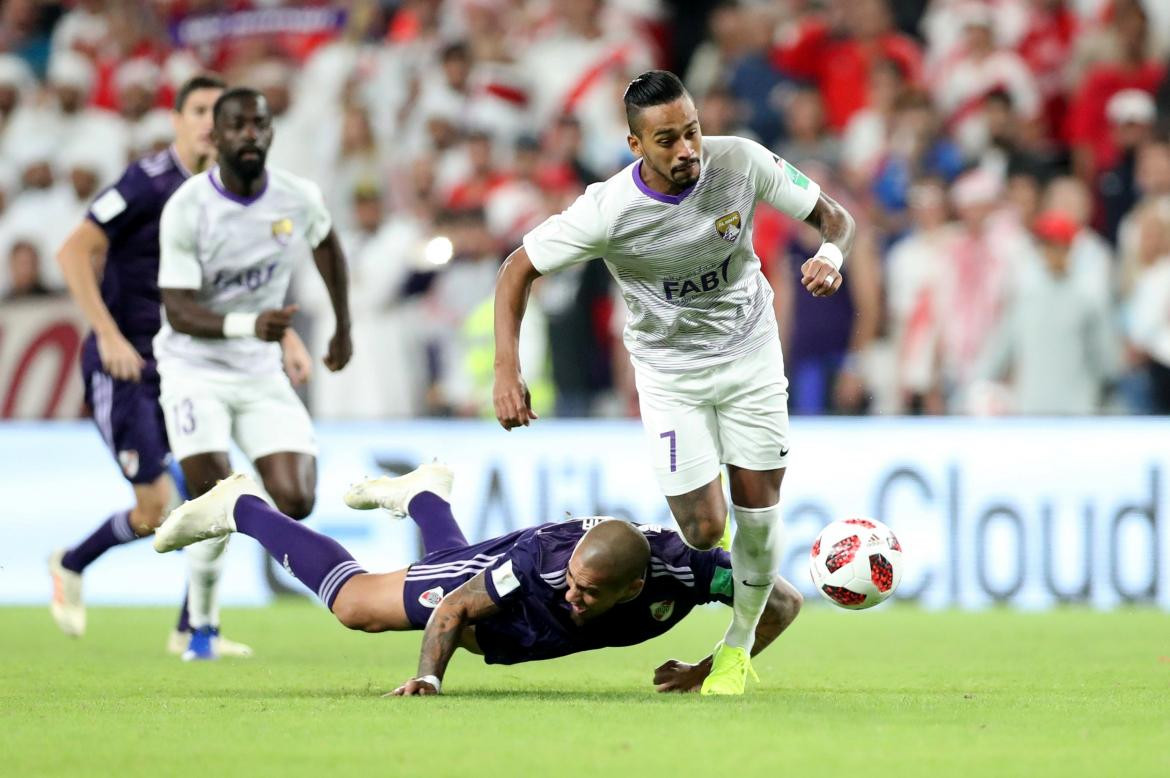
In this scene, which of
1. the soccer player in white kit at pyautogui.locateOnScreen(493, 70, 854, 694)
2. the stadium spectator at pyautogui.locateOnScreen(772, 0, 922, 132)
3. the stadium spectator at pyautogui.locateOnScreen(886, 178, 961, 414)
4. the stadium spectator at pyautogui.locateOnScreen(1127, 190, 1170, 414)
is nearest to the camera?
the soccer player in white kit at pyautogui.locateOnScreen(493, 70, 854, 694)

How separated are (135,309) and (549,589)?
4.05 m

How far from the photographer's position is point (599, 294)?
15086 millimetres

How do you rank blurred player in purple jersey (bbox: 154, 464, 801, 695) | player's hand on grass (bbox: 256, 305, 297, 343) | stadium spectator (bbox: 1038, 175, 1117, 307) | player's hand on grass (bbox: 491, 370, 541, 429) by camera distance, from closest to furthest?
player's hand on grass (bbox: 491, 370, 541, 429)
blurred player in purple jersey (bbox: 154, 464, 801, 695)
player's hand on grass (bbox: 256, 305, 297, 343)
stadium spectator (bbox: 1038, 175, 1117, 307)

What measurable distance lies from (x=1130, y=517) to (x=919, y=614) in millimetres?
1683

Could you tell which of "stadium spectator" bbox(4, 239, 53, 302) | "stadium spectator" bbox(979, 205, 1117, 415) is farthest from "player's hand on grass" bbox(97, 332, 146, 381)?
"stadium spectator" bbox(979, 205, 1117, 415)

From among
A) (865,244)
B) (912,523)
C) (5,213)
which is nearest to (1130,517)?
(912,523)

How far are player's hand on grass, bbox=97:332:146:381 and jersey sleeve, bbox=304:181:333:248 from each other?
1120 millimetres

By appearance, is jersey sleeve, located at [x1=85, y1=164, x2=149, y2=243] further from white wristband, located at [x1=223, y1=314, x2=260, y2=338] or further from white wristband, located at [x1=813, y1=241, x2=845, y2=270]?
white wristband, located at [x1=813, y1=241, x2=845, y2=270]

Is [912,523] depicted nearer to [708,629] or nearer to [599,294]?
[708,629]

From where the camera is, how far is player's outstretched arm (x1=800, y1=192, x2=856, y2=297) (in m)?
6.89

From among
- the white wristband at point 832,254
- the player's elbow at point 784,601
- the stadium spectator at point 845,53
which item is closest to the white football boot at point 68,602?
the player's elbow at point 784,601

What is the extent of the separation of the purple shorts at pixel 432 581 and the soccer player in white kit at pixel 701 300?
89 centimetres

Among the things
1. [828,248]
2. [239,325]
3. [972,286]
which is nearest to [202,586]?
[239,325]

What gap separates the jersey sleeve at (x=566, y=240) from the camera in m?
7.20
